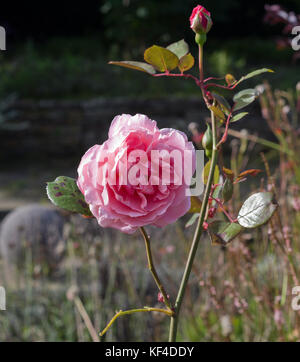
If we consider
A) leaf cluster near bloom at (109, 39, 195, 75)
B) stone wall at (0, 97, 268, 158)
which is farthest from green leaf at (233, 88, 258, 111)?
stone wall at (0, 97, 268, 158)

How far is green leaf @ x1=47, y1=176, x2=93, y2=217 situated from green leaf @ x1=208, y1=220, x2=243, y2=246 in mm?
95

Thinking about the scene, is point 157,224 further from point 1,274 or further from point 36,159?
point 36,159

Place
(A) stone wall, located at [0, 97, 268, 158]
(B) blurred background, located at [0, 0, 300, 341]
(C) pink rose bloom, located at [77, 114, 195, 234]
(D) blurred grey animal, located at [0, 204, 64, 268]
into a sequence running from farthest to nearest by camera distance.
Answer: (A) stone wall, located at [0, 97, 268, 158] < (D) blurred grey animal, located at [0, 204, 64, 268] < (B) blurred background, located at [0, 0, 300, 341] < (C) pink rose bloom, located at [77, 114, 195, 234]

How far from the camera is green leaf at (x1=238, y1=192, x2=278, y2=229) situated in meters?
0.36

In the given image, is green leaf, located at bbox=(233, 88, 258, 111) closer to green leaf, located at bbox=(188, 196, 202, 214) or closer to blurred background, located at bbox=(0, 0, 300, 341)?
green leaf, located at bbox=(188, 196, 202, 214)

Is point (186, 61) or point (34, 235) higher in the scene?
point (186, 61)

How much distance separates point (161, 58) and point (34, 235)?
2.25 meters

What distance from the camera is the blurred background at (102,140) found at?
1326 mm

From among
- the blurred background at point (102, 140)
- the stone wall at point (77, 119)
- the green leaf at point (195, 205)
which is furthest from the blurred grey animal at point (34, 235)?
the stone wall at point (77, 119)

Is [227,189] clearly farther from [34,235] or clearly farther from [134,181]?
[34,235]

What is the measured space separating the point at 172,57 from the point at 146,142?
8cm

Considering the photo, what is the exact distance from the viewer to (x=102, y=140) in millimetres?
6223

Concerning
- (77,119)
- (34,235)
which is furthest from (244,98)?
(77,119)
